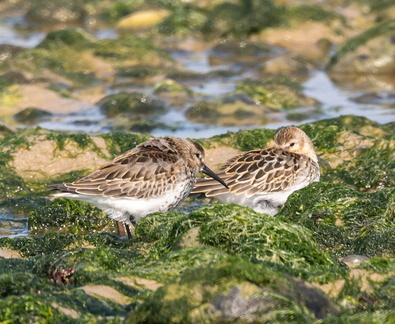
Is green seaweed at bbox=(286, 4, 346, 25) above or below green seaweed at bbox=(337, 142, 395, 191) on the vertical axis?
below

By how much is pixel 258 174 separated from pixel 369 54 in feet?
27.7

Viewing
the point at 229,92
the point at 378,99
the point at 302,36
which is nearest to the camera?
the point at 378,99

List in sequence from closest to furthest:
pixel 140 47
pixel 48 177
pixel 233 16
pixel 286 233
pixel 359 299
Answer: pixel 359 299 < pixel 286 233 < pixel 48 177 < pixel 140 47 < pixel 233 16

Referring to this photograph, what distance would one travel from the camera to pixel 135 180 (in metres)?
7.73

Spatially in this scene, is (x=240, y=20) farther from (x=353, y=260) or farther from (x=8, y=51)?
(x=353, y=260)

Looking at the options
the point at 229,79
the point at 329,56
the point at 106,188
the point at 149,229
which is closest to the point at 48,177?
the point at 106,188

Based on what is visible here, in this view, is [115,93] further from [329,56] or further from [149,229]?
[149,229]

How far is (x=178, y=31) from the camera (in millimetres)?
19156

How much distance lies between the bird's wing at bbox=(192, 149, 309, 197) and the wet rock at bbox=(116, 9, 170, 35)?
12.5m

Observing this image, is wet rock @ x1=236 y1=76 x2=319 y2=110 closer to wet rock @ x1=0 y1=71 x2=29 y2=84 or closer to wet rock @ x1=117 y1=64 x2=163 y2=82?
wet rock @ x1=117 y1=64 x2=163 y2=82

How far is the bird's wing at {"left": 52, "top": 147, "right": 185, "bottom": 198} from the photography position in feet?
25.2

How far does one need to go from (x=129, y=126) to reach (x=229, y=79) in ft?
12.1

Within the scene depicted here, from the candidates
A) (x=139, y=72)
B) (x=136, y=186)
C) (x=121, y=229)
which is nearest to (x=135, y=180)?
(x=136, y=186)

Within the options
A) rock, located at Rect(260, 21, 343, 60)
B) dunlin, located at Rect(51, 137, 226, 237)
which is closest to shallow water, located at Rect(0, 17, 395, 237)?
rock, located at Rect(260, 21, 343, 60)
